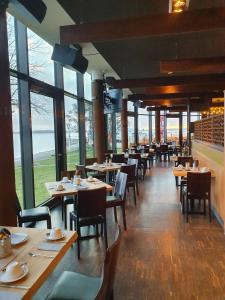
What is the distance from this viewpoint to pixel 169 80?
285 inches

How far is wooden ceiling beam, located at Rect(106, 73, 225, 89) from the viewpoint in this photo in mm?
6789

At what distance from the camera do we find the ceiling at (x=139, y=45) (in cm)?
427

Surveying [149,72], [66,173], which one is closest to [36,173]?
[66,173]

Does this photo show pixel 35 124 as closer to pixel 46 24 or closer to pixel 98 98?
pixel 46 24

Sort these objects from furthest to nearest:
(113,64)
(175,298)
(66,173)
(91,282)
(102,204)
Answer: (113,64) → (66,173) → (102,204) → (175,298) → (91,282)

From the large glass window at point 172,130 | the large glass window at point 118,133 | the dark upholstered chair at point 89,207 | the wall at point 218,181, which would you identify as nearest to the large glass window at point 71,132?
the wall at point 218,181

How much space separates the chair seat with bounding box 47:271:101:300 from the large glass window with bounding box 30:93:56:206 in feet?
11.2

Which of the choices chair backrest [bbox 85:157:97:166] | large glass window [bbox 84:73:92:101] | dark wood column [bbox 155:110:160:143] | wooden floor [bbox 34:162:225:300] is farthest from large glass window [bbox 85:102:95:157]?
dark wood column [bbox 155:110:160:143]

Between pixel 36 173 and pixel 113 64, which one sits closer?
pixel 36 173

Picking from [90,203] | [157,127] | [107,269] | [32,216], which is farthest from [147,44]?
[157,127]

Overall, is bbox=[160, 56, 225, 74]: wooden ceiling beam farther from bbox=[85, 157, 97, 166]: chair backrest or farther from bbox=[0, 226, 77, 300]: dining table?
bbox=[0, 226, 77, 300]: dining table

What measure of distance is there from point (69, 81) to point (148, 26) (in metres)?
3.92

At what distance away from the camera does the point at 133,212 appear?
5.45m

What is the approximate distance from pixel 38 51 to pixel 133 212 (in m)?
3.61
